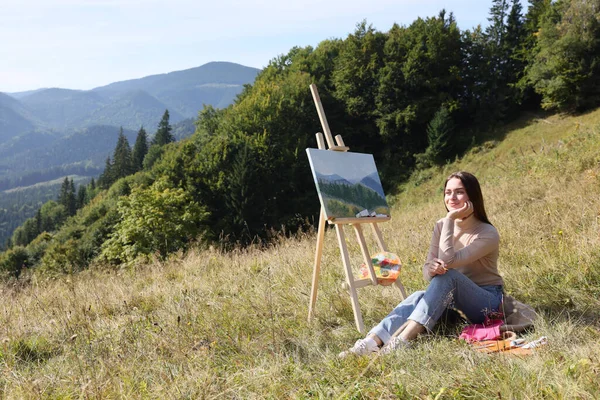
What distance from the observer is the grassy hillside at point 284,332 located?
8.50 ft

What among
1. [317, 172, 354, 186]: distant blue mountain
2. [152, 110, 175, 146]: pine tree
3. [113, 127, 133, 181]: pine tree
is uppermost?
[152, 110, 175, 146]: pine tree

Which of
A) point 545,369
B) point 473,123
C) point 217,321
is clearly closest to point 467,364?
point 545,369

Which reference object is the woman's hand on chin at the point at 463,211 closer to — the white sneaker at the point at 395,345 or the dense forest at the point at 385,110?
the white sneaker at the point at 395,345

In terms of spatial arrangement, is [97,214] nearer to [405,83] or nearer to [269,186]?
[269,186]

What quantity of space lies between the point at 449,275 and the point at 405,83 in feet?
101

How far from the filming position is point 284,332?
382 centimetres

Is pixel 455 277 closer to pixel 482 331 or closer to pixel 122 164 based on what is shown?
pixel 482 331

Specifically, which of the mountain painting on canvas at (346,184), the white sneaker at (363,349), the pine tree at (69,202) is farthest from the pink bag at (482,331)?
the pine tree at (69,202)

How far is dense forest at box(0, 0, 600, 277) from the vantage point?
2811 centimetres

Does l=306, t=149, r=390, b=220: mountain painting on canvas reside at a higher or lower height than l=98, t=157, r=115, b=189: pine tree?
higher

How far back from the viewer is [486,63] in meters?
33.1

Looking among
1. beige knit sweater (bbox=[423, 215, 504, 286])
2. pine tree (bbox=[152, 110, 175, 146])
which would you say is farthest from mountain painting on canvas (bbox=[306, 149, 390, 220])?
pine tree (bbox=[152, 110, 175, 146])

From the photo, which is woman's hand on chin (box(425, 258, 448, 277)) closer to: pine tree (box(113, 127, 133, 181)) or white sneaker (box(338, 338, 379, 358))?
white sneaker (box(338, 338, 379, 358))

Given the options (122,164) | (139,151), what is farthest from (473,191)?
(139,151)
